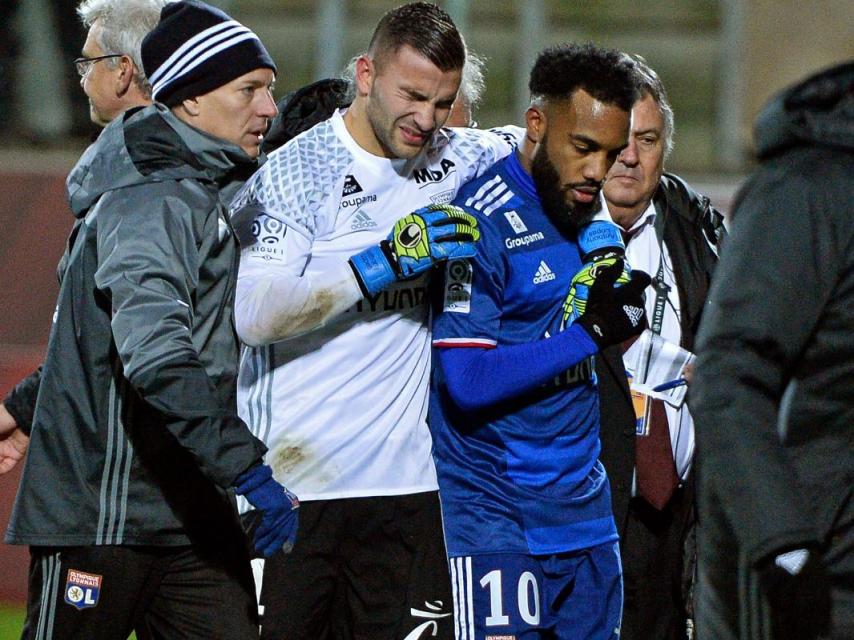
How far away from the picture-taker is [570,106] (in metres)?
3.76

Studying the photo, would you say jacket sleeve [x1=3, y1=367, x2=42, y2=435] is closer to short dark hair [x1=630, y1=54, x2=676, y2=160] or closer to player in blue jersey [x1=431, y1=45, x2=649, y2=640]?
player in blue jersey [x1=431, y1=45, x2=649, y2=640]

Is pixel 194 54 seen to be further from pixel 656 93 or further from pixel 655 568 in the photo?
pixel 655 568

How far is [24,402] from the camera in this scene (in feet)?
12.8

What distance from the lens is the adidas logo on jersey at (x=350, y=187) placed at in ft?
12.5

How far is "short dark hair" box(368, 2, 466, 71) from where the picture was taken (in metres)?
3.79

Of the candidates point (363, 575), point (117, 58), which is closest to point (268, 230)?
point (117, 58)

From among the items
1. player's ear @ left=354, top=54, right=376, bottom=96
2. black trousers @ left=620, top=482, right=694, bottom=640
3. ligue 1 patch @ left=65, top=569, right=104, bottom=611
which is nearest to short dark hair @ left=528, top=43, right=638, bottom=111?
player's ear @ left=354, top=54, right=376, bottom=96

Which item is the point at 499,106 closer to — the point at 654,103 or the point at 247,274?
the point at 654,103

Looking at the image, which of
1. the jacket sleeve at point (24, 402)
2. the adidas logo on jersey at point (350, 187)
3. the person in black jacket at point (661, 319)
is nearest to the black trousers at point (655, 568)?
the person in black jacket at point (661, 319)

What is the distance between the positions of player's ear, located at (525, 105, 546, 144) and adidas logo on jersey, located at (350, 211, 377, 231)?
0.47 metres

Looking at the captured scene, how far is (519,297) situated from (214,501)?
2.98ft

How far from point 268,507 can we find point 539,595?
86 centimetres

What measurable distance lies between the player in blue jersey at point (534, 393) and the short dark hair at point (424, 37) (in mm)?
237

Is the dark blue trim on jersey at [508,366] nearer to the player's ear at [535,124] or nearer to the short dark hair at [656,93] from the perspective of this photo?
the player's ear at [535,124]
